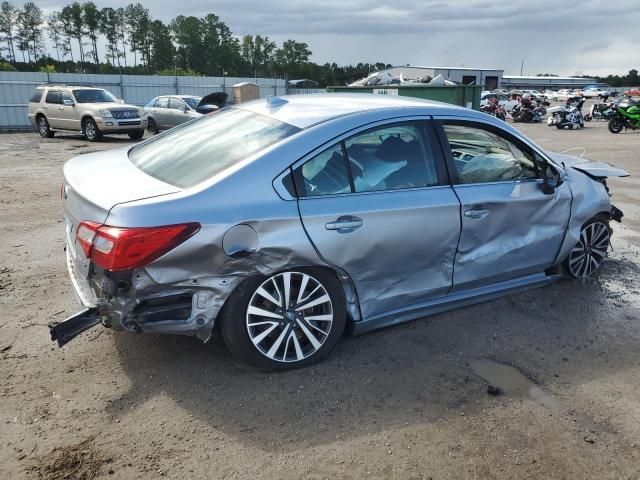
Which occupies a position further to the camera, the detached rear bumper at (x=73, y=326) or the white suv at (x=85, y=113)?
the white suv at (x=85, y=113)

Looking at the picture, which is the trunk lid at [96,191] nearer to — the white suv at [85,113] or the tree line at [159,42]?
the white suv at [85,113]

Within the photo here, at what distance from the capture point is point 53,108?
1889cm

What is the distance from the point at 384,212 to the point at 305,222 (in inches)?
22.2

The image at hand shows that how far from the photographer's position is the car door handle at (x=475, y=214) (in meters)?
3.92

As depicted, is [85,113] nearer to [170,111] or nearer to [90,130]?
[90,130]

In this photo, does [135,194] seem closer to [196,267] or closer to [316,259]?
[196,267]

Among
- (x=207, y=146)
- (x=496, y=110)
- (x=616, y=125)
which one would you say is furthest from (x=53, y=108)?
(x=616, y=125)

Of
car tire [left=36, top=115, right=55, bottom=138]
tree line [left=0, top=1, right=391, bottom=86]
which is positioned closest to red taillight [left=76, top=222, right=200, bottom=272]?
car tire [left=36, top=115, right=55, bottom=138]

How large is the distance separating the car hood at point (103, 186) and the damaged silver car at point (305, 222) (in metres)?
0.01

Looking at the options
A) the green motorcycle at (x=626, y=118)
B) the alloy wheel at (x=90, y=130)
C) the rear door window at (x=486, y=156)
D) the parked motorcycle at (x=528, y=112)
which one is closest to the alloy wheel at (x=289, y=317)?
the rear door window at (x=486, y=156)

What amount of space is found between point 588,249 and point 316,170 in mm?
2972

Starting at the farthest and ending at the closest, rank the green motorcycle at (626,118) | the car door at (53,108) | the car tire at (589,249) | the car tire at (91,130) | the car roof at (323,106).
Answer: the green motorcycle at (626,118), the car door at (53,108), the car tire at (91,130), the car tire at (589,249), the car roof at (323,106)

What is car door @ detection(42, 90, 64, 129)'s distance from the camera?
18.7 metres

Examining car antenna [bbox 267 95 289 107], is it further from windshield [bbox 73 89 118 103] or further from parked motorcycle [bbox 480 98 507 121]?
parked motorcycle [bbox 480 98 507 121]
